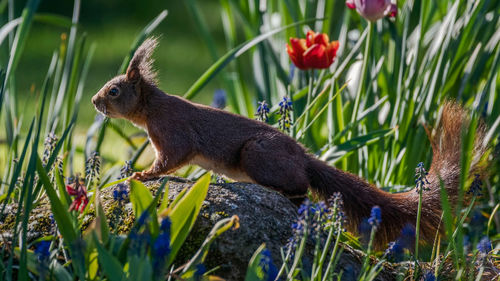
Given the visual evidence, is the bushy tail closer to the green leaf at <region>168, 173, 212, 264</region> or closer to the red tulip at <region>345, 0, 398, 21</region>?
the red tulip at <region>345, 0, 398, 21</region>

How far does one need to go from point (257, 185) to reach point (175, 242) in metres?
0.65

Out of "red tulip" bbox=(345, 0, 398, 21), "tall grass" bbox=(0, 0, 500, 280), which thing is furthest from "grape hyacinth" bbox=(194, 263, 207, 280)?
"red tulip" bbox=(345, 0, 398, 21)

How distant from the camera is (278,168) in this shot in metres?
2.64

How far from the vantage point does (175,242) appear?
1917 millimetres

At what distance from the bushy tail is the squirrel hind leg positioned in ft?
0.28

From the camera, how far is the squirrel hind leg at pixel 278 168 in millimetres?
2635

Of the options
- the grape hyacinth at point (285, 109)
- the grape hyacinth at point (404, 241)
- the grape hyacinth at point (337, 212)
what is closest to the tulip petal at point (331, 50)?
the grape hyacinth at point (285, 109)

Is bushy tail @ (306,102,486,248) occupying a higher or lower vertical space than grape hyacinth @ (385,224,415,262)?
higher

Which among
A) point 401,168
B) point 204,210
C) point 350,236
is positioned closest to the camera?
point 204,210

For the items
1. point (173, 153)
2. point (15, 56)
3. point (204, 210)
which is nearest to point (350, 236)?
point (204, 210)

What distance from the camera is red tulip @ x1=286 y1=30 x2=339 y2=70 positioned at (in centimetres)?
296

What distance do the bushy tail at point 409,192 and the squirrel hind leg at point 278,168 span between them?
0.28 feet

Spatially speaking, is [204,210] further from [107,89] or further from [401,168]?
[401,168]

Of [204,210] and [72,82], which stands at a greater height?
[72,82]
